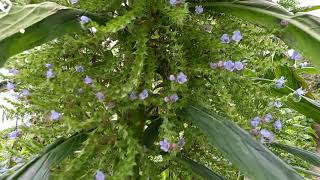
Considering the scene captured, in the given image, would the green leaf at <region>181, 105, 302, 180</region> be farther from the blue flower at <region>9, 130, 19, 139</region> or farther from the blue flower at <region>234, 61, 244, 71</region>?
the blue flower at <region>9, 130, 19, 139</region>

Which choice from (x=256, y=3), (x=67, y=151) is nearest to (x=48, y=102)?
(x=67, y=151)

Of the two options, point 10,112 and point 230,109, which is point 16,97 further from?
point 230,109

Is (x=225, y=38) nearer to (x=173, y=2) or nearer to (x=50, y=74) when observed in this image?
(x=173, y=2)

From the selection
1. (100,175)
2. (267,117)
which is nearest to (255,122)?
(267,117)

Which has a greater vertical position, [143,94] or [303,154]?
[143,94]

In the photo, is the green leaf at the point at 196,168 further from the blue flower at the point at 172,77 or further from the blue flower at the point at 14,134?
the blue flower at the point at 14,134

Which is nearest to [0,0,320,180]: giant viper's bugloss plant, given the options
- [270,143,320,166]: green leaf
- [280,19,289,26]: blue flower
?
[280,19,289,26]: blue flower

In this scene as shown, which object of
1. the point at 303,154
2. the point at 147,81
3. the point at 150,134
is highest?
the point at 147,81
